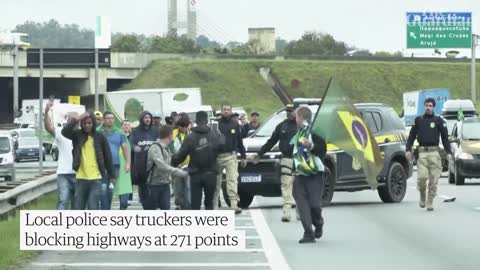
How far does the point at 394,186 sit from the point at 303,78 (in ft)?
268

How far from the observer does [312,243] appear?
16328mm

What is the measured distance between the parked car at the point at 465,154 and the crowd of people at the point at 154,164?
12.6 metres

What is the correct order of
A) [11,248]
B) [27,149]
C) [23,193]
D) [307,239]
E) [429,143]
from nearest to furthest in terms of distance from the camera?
[11,248] < [307,239] < [23,193] < [429,143] < [27,149]

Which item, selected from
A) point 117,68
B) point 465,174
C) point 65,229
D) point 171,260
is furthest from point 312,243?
point 117,68

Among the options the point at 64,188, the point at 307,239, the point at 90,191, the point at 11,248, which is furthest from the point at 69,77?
the point at 11,248

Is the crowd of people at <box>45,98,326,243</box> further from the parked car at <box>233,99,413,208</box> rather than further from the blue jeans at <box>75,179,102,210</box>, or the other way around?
the parked car at <box>233,99,413,208</box>

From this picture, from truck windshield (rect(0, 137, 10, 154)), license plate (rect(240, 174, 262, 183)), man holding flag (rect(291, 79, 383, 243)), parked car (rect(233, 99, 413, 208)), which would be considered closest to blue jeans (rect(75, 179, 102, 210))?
man holding flag (rect(291, 79, 383, 243))

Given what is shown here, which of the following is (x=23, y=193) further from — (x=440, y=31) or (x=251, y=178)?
(x=440, y=31)

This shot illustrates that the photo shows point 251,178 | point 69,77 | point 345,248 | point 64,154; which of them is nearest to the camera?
point 345,248

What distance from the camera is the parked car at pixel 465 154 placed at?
103ft

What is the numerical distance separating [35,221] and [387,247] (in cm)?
474

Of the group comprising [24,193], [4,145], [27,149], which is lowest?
[27,149]

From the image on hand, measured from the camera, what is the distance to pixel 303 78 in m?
106

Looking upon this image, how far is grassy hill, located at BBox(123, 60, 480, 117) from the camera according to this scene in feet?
335
